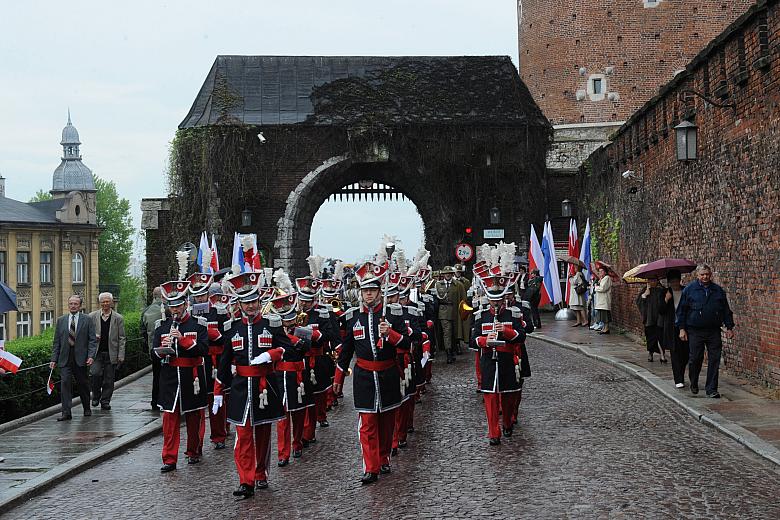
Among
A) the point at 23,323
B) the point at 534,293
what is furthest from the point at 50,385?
the point at 23,323

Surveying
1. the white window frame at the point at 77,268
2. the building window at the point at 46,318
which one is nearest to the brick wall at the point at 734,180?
the building window at the point at 46,318

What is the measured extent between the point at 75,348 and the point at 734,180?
952 cm

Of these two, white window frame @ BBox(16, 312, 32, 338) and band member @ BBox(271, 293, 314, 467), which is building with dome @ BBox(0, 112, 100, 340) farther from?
band member @ BBox(271, 293, 314, 467)

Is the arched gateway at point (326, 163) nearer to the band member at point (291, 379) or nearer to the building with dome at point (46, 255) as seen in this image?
the band member at point (291, 379)

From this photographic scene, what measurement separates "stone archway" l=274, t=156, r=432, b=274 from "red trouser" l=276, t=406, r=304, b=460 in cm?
2518

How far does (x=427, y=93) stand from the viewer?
3784cm

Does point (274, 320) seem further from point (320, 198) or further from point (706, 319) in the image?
point (320, 198)

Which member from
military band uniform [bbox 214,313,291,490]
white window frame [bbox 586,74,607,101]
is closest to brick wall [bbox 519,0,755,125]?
white window frame [bbox 586,74,607,101]

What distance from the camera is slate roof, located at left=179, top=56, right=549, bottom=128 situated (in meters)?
36.8

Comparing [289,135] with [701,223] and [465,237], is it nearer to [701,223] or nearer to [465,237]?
[465,237]

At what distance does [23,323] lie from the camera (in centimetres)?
7088

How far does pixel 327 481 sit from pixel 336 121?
27859 mm

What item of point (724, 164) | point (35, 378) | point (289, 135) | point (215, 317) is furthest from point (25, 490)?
point (289, 135)

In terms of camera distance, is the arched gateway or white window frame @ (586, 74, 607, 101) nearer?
the arched gateway
